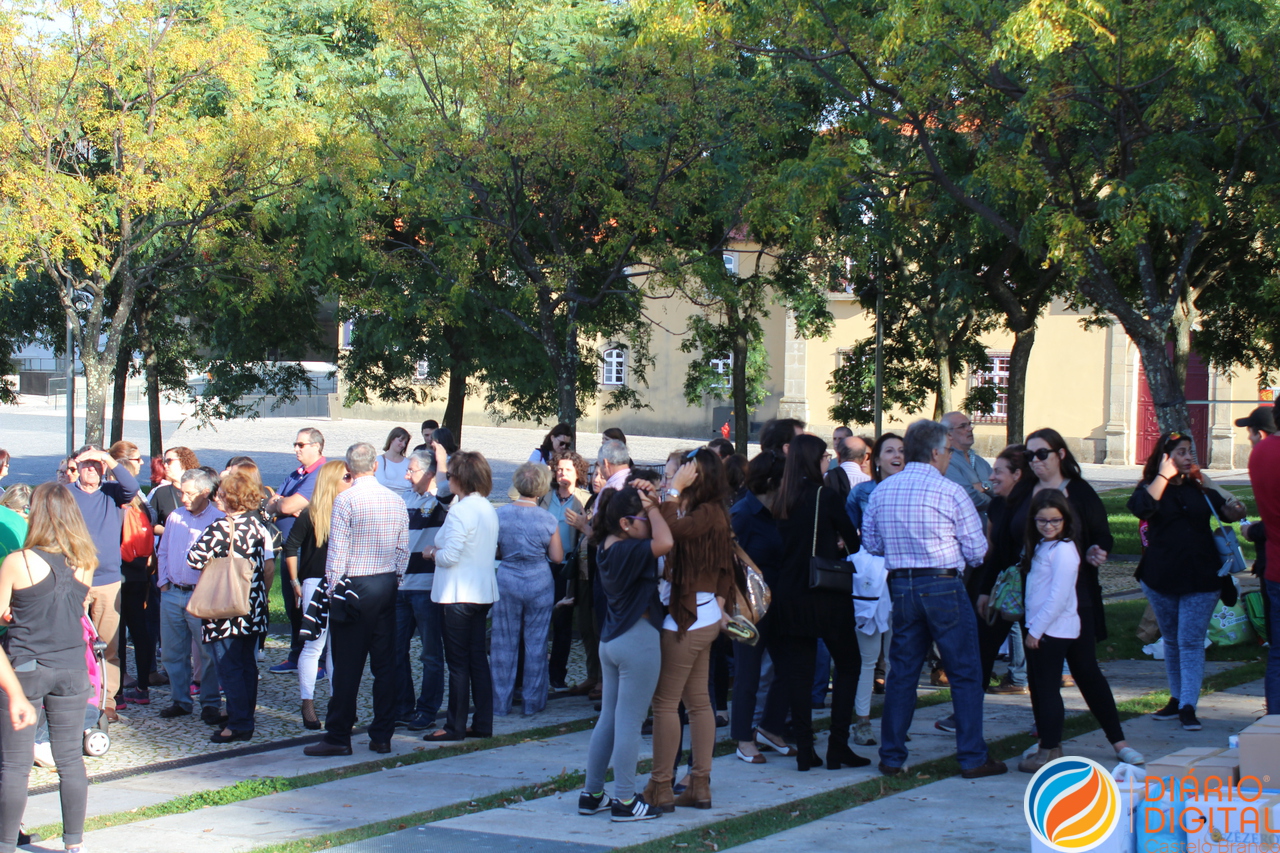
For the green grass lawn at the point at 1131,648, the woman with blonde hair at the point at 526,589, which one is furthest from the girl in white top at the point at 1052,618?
the green grass lawn at the point at 1131,648

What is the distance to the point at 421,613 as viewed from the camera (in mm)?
7621

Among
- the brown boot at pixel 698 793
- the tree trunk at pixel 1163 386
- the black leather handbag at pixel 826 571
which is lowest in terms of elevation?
the brown boot at pixel 698 793

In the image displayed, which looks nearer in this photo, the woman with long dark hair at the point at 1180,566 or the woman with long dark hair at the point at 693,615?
the woman with long dark hair at the point at 693,615

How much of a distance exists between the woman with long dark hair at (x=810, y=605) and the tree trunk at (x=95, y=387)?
11649 mm

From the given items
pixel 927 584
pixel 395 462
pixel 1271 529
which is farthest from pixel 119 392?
pixel 1271 529

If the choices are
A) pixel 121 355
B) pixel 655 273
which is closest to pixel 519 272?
pixel 655 273

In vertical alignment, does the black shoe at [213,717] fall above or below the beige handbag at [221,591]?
below

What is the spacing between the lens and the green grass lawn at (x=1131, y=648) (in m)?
9.37

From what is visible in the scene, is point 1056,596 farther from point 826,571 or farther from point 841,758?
point 841,758

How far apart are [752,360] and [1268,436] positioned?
2873cm

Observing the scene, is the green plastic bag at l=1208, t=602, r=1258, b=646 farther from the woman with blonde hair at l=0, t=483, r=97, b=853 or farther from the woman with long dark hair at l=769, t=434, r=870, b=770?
the woman with blonde hair at l=0, t=483, r=97, b=853

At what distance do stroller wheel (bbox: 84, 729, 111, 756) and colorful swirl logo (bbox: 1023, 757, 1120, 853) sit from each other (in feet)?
16.8

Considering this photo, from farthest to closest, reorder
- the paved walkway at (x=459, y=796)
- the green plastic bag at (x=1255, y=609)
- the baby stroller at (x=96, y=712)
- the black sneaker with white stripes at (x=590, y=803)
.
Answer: the green plastic bag at (x=1255, y=609), the baby stroller at (x=96, y=712), the black sneaker with white stripes at (x=590, y=803), the paved walkway at (x=459, y=796)

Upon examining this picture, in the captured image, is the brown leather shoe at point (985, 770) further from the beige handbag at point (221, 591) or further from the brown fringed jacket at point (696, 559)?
the beige handbag at point (221, 591)
